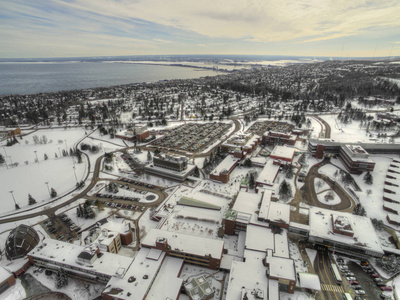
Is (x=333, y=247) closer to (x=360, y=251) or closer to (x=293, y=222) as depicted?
(x=360, y=251)

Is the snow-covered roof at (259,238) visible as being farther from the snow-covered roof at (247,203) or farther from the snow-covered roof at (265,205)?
the snow-covered roof at (247,203)

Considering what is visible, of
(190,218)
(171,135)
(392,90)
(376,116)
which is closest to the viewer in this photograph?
(190,218)

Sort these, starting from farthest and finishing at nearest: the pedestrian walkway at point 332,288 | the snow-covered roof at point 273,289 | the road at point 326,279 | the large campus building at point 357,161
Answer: the large campus building at point 357,161, the pedestrian walkway at point 332,288, the road at point 326,279, the snow-covered roof at point 273,289

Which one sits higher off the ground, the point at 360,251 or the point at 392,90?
the point at 392,90

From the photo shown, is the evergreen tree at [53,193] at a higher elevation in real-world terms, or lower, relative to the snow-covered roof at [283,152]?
lower

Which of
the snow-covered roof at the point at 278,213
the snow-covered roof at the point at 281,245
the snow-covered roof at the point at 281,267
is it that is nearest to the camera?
the snow-covered roof at the point at 281,267

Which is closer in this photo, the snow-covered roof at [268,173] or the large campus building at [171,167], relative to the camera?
the snow-covered roof at [268,173]

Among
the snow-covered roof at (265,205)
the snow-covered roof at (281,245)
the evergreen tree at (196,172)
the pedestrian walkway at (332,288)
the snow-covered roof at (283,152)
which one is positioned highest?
the snow-covered roof at (283,152)

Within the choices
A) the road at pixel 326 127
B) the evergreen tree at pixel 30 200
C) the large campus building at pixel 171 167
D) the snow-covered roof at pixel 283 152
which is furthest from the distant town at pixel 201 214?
the road at pixel 326 127

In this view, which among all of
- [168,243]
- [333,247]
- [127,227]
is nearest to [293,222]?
[333,247]
